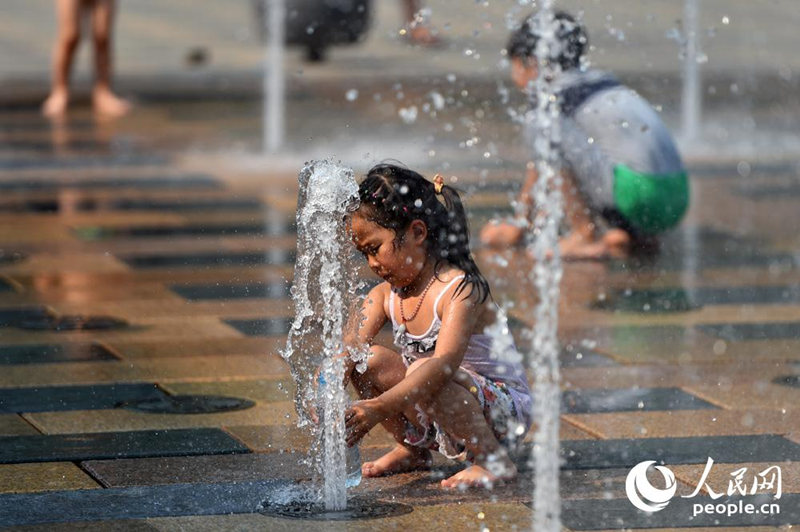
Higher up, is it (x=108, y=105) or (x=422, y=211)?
(x=422, y=211)

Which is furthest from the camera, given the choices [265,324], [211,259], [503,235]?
[503,235]

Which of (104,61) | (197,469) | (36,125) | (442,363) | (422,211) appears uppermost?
(104,61)

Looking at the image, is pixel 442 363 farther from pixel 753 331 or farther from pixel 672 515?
pixel 753 331

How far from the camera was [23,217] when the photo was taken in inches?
338

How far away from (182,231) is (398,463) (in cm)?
400

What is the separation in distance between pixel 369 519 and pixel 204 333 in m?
2.27

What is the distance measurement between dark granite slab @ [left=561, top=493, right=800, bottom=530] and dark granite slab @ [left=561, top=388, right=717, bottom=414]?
0.94m

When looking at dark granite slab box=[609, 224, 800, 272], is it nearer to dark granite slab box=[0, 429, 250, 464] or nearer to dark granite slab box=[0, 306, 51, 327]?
dark granite slab box=[0, 306, 51, 327]

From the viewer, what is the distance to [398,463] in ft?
14.8

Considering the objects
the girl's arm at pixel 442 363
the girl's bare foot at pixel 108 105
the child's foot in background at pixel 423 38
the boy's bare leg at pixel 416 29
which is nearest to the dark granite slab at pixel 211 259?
the girl's arm at pixel 442 363

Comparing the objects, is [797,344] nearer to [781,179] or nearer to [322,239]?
[322,239]

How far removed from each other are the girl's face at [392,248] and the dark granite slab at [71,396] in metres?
1.16

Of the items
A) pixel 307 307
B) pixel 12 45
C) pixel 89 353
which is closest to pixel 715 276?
pixel 89 353

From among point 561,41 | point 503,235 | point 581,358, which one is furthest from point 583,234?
point 581,358
